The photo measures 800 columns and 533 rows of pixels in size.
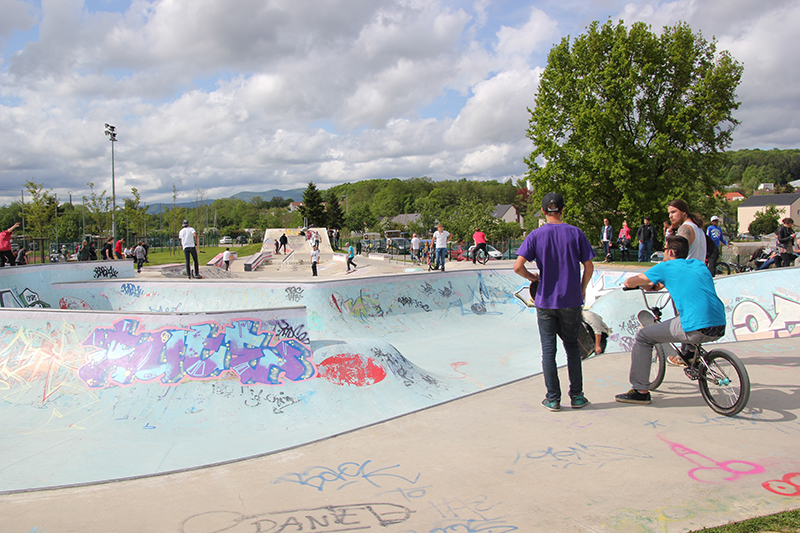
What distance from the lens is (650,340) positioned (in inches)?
164

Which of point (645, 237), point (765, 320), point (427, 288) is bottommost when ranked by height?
point (765, 320)

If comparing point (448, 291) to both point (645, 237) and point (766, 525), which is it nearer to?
point (766, 525)

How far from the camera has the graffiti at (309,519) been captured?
2.63 meters

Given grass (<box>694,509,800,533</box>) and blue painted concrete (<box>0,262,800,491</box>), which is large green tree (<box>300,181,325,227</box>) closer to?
blue painted concrete (<box>0,262,800,491</box>)

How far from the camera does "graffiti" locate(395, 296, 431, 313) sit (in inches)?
391

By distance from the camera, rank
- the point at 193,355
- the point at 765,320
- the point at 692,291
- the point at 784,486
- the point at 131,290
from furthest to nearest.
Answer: the point at 131,290, the point at 765,320, the point at 193,355, the point at 692,291, the point at 784,486

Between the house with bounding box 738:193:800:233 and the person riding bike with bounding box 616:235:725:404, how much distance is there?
118 metres

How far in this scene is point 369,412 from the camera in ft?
15.4

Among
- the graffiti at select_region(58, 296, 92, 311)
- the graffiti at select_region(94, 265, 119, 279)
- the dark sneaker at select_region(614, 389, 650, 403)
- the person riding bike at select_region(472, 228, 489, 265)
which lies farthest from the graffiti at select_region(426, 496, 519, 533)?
the person riding bike at select_region(472, 228, 489, 265)

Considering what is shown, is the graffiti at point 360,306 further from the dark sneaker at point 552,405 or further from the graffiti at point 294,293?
the dark sneaker at point 552,405

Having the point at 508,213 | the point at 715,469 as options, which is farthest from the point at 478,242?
the point at 508,213

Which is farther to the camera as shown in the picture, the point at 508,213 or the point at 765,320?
the point at 508,213

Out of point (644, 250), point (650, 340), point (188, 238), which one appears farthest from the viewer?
point (644, 250)

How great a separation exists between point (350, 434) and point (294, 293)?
5.77 meters
